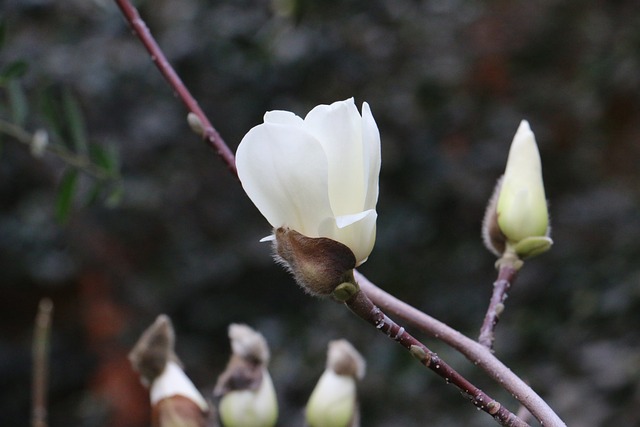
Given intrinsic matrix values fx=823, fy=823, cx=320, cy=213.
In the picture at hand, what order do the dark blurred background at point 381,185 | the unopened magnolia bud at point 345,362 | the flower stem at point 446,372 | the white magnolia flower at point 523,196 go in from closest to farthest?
the flower stem at point 446,372
the white magnolia flower at point 523,196
the unopened magnolia bud at point 345,362
the dark blurred background at point 381,185

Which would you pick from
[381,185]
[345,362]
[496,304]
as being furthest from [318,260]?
[381,185]

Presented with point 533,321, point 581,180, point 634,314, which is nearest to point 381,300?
point 634,314

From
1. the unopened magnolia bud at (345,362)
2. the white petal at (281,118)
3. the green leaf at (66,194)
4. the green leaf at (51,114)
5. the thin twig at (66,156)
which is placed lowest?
the unopened magnolia bud at (345,362)

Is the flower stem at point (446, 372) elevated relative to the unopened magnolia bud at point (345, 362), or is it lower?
lower

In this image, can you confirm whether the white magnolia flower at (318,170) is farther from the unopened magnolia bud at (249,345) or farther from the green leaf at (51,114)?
the green leaf at (51,114)

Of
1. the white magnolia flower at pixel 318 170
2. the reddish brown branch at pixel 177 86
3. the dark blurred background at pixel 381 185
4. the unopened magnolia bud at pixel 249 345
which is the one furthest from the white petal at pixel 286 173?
the dark blurred background at pixel 381 185

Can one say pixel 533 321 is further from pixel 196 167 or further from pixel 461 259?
pixel 196 167
